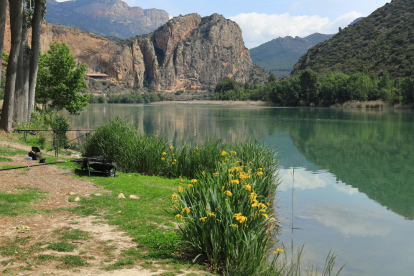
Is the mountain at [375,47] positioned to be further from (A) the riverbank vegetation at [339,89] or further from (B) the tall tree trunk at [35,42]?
(B) the tall tree trunk at [35,42]

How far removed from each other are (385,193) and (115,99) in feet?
463

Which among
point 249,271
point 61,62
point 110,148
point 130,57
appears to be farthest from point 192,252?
point 130,57

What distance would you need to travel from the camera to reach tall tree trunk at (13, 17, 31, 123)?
17.6m

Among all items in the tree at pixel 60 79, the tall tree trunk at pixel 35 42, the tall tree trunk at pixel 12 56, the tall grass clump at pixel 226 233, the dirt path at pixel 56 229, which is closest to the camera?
the dirt path at pixel 56 229

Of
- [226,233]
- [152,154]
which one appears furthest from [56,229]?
[152,154]

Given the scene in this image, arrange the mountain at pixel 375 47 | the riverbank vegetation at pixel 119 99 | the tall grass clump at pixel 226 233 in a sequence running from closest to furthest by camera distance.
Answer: the tall grass clump at pixel 226 233 < the mountain at pixel 375 47 < the riverbank vegetation at pixel 119 99

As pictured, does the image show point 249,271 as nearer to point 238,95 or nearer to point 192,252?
point 192,252

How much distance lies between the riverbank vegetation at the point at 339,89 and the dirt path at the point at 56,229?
61.0 m

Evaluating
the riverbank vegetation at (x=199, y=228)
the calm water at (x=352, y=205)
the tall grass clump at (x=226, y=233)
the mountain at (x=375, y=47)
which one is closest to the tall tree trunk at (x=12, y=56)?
the calm water at (x=352, y=205)

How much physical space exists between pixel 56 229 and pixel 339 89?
246 feet

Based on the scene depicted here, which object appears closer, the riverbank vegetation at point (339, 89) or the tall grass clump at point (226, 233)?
the tall grass clump at point (226, 233)

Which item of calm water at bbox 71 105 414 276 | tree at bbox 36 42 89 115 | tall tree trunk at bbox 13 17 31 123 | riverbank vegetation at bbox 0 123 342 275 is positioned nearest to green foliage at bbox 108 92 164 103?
tree at bbox 36 42 89 115

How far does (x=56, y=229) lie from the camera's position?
592cm

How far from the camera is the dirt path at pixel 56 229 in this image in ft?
15.0
